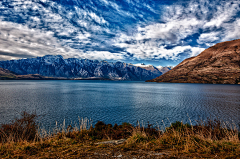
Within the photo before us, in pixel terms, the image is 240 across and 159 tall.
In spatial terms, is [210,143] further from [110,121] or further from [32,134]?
[110,121]

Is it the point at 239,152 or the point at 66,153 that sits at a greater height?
the point at 239,152

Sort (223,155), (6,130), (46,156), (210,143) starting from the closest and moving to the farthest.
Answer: (223,155) → (46,156) → (210,143) → (6,130)

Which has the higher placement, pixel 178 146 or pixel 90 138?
pixel 178 146

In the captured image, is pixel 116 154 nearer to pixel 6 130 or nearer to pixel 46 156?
pixel 46 156

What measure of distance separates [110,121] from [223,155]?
26915mm

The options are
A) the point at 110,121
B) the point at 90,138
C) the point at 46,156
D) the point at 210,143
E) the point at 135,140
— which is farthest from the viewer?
the point at 110,121

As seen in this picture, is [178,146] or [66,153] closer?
[66,153]

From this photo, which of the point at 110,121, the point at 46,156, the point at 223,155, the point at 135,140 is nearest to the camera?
the point at 223,155

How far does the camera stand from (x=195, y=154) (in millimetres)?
7898

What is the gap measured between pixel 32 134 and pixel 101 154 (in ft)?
31.0

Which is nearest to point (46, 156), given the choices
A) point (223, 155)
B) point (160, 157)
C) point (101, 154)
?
point (101, 154)

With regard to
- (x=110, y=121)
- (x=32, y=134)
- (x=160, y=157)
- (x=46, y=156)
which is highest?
(x=160, y=157)

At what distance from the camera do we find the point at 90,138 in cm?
1220

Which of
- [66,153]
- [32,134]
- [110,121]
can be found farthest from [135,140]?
[110,121]
